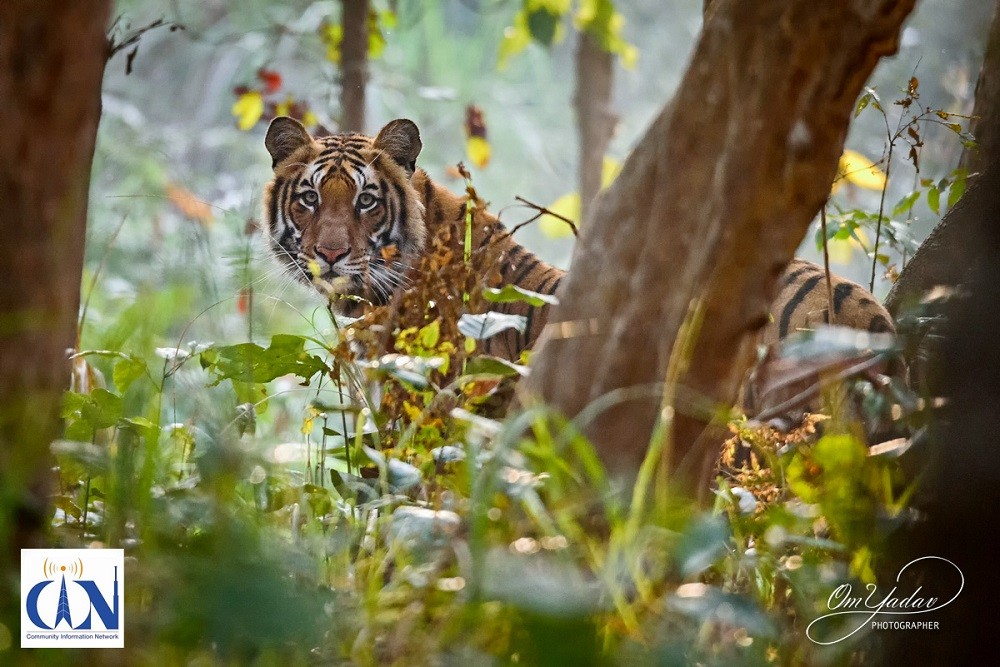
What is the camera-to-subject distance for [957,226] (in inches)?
86.3

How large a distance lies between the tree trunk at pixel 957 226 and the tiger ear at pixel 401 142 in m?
1.49

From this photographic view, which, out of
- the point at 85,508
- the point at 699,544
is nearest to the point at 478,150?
the point at 85,508

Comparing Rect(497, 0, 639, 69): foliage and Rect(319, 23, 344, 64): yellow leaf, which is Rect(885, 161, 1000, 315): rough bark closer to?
Rect(497, 0, 639, 69): foliage

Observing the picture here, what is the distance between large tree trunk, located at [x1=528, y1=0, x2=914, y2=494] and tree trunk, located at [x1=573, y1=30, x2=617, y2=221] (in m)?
4.71

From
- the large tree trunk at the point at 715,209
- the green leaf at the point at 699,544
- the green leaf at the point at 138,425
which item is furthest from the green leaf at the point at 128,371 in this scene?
the green leaf at the point at 699,544

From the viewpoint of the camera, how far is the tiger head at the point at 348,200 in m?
3.13

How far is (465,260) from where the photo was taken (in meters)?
1.93

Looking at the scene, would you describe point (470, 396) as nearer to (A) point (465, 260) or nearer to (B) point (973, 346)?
A: (A) point (465, 260)

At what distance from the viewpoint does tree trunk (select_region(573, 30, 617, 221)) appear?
20.6 feet

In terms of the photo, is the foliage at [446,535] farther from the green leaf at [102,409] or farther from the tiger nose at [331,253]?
the tiger nose at [331,253]

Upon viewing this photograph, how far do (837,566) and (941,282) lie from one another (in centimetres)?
113

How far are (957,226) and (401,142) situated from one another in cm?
170

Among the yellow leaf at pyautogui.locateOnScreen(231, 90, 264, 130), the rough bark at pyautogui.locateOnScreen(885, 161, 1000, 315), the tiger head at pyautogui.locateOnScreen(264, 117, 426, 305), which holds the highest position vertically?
the yellow leaf at pyautogui.locateOnScreen(231, 90, 264, 130)

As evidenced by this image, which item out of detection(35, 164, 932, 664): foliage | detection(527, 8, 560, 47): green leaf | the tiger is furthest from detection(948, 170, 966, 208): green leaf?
detection(527, 8, 560, 47): green leaf
